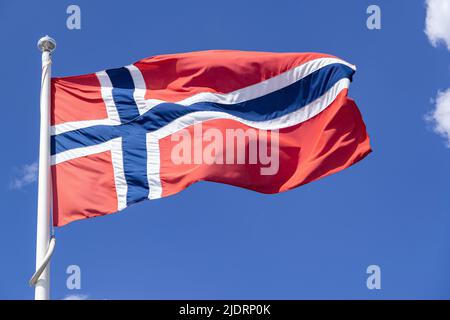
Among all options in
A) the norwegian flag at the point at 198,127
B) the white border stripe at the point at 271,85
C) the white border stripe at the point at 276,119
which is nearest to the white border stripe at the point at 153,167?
the norwegian flag at the point at 198,127

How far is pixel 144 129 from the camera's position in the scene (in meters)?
18.5

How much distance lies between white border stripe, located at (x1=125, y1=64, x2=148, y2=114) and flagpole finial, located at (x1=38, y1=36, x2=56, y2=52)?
5.72 ft

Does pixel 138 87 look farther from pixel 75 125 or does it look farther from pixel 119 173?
pixel 119 173

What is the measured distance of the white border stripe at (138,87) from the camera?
18.8 metres

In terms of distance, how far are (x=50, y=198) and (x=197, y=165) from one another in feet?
9.20

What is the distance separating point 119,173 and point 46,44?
2.74 m

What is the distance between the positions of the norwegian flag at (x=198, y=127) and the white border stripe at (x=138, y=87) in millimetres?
24

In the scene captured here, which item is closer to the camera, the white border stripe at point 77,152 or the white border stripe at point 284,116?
the white border stripe at point 77,152

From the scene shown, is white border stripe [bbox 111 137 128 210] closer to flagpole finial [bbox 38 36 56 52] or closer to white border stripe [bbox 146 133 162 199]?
white border stripe [bbox 146 133 162 199]

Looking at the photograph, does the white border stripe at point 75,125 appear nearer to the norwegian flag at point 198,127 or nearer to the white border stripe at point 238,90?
the norwegian flag at point 198,127

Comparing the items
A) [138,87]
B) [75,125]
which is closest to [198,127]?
[138,87]
